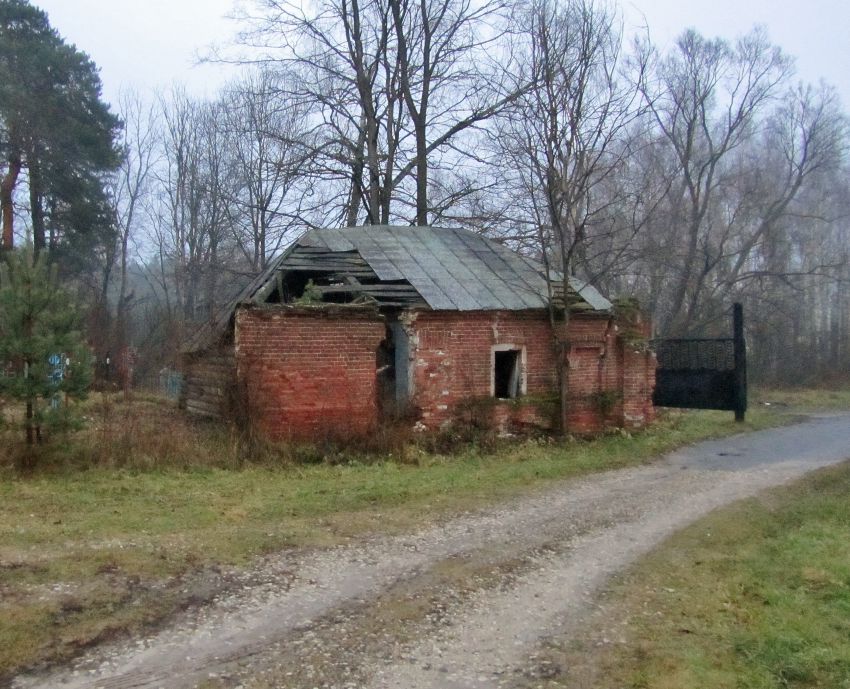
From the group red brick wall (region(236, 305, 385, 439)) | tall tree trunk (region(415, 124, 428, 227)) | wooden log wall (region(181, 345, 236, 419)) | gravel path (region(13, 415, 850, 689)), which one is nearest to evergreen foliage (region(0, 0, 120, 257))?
tall tree trunk (region(415, 124, 428, 227))

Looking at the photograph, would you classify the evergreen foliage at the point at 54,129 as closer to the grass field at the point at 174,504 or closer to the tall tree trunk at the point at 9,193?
the tall tree trunk at the point at 9,193

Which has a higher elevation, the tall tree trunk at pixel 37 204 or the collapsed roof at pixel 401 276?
the tall tree trunk at pixel 37 204

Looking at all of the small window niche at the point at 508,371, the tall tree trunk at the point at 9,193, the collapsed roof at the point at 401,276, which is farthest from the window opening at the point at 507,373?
the tall tree trunk at the point at 9,193

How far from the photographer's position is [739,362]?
1706 centimetres

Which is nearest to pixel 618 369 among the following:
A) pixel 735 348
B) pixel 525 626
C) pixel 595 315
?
pixel 595 315

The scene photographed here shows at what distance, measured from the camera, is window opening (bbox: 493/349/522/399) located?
567 inches

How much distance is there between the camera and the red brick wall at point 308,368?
38.9 ft

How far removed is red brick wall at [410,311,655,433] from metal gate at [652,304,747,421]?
2549 millimetres

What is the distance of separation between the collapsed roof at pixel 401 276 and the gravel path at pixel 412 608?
546 centimetres

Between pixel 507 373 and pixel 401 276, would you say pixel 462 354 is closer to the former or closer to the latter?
pixel 507 373

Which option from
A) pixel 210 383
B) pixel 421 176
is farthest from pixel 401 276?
pixel 421 176

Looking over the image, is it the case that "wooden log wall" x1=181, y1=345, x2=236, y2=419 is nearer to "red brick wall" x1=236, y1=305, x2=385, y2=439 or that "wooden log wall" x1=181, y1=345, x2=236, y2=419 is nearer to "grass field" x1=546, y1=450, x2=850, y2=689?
"red brick wall" x1=236, y1=305, x2=385, y2=439

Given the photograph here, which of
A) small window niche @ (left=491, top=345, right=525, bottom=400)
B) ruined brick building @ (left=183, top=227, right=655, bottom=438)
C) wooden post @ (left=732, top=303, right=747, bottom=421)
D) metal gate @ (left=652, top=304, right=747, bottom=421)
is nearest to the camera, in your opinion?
ruined brick building @ (left=183, top=227, right=655, bottom=438)

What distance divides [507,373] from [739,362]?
5885 millimetres
